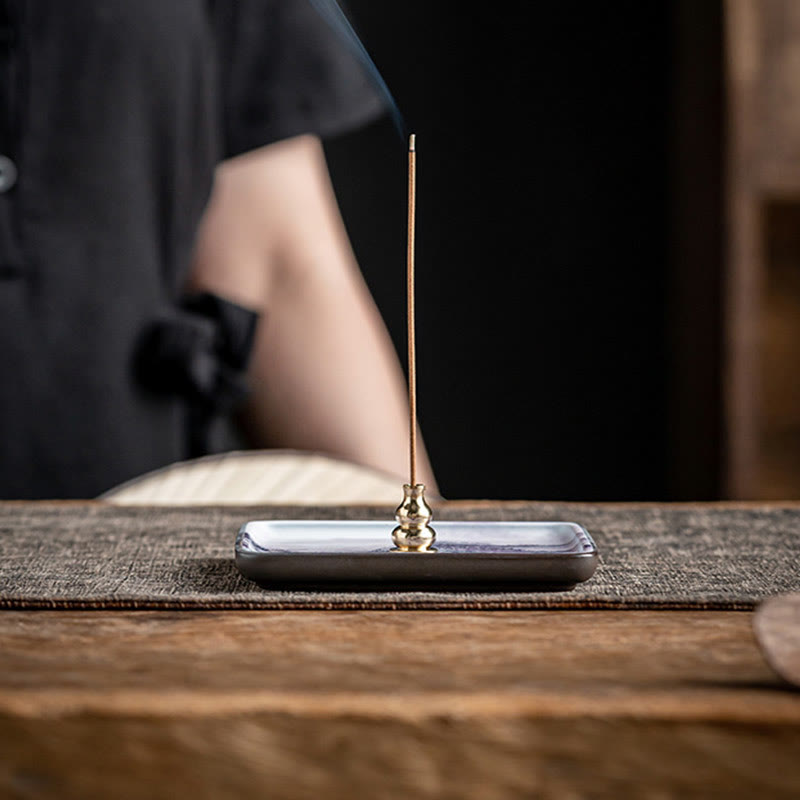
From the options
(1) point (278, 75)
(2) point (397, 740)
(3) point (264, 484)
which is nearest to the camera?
(2) point (397, 740)

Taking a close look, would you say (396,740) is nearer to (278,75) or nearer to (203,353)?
(203,353)

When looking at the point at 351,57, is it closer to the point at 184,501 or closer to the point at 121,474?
the point at 121,474

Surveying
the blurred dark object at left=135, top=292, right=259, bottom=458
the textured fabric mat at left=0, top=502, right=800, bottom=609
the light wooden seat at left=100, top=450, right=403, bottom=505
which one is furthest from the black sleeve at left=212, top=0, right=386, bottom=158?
the textured fabric mat at left=0, top=502, right=800, bottom=609

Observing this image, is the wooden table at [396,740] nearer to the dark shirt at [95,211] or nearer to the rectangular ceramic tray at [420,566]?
the rectangular ceramic tray at [420,566]

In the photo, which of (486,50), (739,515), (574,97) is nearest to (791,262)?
(574,97)

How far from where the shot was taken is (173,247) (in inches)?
44.3

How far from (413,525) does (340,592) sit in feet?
0.15

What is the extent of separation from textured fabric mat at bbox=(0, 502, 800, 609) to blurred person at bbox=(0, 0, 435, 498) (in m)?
0.45

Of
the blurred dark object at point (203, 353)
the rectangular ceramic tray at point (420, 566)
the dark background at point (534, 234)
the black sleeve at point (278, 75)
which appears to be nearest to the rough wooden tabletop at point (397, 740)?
the rectangular ceramic tray at point (420, 566)

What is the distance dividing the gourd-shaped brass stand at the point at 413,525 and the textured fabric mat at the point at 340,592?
0.11 ft

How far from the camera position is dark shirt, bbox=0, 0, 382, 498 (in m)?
1.02

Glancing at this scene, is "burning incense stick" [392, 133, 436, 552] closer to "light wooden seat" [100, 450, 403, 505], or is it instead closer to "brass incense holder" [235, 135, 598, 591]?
"brass incense holder" [235, 135, 598, 591]

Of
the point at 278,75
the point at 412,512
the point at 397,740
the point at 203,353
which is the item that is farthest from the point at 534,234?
the point at 397,740

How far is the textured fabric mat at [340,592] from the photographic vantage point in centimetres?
41
